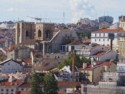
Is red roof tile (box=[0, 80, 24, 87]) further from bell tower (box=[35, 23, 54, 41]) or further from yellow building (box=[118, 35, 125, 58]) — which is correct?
bell tower (box=[35, 23, 54, 41])

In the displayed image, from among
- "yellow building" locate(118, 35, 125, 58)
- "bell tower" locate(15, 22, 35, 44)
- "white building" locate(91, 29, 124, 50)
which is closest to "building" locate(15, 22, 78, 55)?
"bell tower" locate(15, 22, 35, 44)

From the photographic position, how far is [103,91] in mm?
41188

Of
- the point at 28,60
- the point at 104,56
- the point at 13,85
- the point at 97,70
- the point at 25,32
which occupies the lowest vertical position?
the point at 13,85

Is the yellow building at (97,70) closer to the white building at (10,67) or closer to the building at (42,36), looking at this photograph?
the white building at (10,67)

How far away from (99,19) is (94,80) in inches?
3737

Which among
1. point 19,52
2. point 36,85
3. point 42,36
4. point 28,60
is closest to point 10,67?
point 28,60

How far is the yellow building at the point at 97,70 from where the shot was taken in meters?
48.4

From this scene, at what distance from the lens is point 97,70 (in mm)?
49031

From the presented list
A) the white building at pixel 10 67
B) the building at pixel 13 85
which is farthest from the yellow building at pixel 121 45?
the building at pixel 13 85

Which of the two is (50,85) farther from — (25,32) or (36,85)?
(25,32)

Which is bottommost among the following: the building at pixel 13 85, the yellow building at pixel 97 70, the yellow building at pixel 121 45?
the building at pixel 13 85

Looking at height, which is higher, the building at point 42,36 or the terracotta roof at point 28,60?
the building at point 42,36

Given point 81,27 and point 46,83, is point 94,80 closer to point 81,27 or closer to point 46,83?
point 46,83

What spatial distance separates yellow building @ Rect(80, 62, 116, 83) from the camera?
48438 mm
